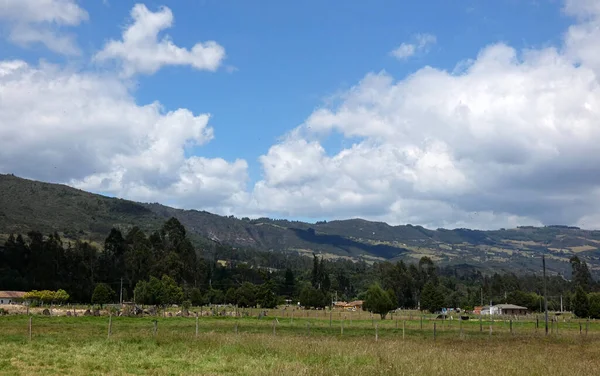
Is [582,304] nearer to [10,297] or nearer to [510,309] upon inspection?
[510,309]

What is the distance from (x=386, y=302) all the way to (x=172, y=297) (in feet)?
110

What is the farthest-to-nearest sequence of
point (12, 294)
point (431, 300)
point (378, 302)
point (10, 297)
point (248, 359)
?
point (431, 300)
point (12, 294)
point (10, 297)
point (378, 302)
point (248, 359)

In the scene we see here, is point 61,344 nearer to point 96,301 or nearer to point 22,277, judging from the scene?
point 96,301

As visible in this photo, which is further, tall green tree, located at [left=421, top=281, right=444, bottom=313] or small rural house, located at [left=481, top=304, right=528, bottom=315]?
small rural house, located at [left=481, top=304, right=528, bottom=315]

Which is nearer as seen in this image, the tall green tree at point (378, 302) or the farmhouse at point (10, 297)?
the tall green tree at point (378, 302)

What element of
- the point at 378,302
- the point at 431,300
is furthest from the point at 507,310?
the point at 378,302

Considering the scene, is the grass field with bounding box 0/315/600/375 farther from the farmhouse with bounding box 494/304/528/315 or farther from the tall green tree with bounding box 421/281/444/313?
the farmhouse with bounding box 494/304/528/315

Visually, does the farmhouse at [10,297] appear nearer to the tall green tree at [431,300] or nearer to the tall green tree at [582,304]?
the tall green tree at [431,300]

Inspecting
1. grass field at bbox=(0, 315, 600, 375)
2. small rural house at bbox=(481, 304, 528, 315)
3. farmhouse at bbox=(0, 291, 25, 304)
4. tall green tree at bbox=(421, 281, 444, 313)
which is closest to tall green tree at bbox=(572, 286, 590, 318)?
tall green tree at bbox=(421, 281, 444, 313)

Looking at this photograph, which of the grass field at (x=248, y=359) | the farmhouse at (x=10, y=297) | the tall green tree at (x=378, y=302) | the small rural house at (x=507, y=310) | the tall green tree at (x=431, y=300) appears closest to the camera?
the grass field at (x=248, y=359)

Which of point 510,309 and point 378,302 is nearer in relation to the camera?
point 378,302

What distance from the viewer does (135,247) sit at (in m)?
124

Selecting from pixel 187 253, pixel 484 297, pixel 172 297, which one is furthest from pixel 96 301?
pixel 484 297

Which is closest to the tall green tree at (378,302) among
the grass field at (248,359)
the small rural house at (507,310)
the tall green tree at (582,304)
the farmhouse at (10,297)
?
the tall green tree at (582,304)
